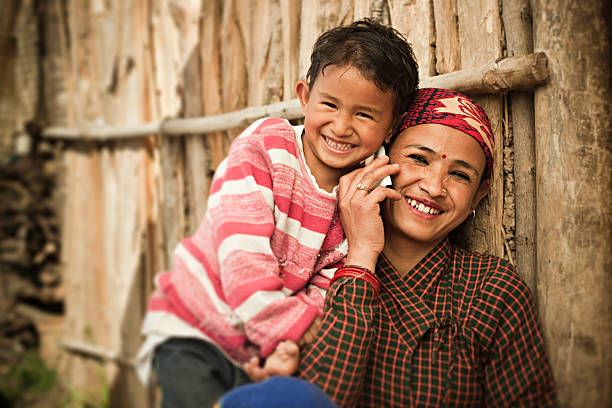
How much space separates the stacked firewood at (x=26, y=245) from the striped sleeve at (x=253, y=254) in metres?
3.37

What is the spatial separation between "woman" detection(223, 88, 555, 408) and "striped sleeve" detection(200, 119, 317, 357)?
140mm

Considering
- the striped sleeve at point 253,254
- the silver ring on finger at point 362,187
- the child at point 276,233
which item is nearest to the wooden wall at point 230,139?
the child at point 276,233

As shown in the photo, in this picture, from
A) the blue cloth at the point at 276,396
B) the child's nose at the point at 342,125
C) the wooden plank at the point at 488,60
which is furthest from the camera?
the wooden plank at the point at 488,60

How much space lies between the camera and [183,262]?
1940 mm

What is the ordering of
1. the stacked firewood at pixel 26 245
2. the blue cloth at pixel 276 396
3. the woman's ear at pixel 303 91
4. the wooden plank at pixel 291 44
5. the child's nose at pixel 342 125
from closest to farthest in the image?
the blue cloth at pixel 276 396, the child's nose at pixel 342 125, the woman's ear at pixel 303 91, the wooden plank at pixel 291 44, the stacked firewood at pixel 26 245

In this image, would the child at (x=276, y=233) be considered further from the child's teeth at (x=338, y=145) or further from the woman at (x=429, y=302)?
the woman at (x=429, y=302)

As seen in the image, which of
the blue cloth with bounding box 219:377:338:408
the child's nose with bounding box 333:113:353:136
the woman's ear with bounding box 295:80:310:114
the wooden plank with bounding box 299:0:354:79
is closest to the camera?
the blue cloth with bounding box 219:377:338:408

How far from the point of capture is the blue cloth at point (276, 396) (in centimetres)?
131

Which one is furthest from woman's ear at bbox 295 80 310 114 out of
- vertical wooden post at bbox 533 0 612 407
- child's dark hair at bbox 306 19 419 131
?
vertical wooden post at bbox 533 0 612 407

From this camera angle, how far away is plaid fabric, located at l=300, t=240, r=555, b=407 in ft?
5.49

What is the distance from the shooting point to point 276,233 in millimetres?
1817

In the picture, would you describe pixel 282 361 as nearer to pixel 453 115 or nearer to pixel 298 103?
pixel 453 115

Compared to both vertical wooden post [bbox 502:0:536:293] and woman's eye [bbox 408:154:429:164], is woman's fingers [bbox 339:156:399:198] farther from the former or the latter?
vertical wooden post [bbox 502:0:536:293]

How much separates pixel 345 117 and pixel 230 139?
120 cm
